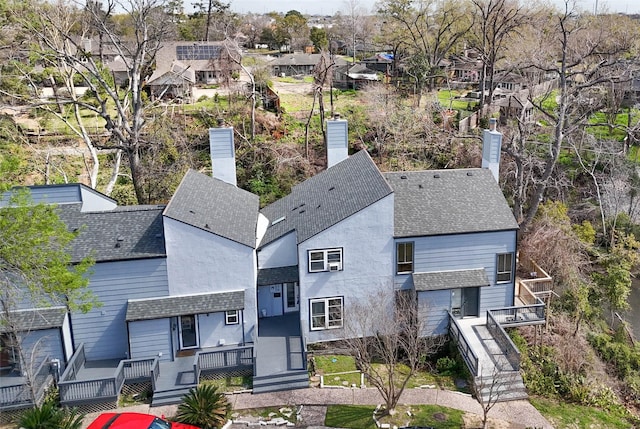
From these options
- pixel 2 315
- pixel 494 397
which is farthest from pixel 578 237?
pixel 2 315

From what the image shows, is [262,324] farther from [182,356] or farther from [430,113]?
[430,113]

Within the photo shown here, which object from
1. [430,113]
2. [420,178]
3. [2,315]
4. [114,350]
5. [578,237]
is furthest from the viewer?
[430,113]

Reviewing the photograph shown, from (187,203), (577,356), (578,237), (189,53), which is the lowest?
(577,356)

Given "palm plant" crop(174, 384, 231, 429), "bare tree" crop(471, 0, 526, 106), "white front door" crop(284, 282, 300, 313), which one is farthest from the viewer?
"bare tree" crop(471, 0, 526, 106)

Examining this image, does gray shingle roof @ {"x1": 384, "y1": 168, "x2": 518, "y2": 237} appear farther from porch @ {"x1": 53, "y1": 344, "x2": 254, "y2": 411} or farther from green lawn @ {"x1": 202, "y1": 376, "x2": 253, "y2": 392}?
porch @ {"x1": 53, "y1": 344, "x2": 254, "y2": 411}

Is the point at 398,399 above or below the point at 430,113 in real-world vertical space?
below

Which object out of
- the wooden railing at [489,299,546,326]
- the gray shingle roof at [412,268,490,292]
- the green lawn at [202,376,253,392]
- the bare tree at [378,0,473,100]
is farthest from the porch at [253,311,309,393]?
the bare tree at [378,0,473,100]

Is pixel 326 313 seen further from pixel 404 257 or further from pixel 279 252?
pixel 404 257
